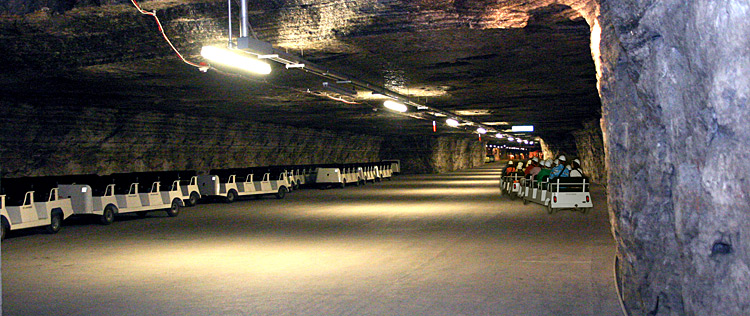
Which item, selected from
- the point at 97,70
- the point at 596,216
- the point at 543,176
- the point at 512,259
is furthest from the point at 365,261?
the point at 543,176

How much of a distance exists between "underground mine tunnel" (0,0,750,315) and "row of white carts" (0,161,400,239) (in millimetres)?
1035

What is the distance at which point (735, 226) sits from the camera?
466cm

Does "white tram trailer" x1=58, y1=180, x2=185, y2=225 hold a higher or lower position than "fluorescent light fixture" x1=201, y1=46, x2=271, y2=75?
lower

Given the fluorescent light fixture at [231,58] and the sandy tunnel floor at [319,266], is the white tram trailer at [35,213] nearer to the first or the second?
the sandy tunnel floor at [319,266]

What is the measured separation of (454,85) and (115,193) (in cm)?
990

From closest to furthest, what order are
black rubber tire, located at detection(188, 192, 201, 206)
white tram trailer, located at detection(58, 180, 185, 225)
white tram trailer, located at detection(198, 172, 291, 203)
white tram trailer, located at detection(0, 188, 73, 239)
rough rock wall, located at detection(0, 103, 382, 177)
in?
1. white tram trailer, located at detection(0, 188, 73, 239)
2. white tram trailer, located at detection(58, 180, 185, 225)
3. rough rock wall, located at detection(0, 103, 382, 177)
4. black rubber tire, located at detection(188, 192, 201, 206)
5. white tram trailer, located at detection(198, 172, 291, 203)

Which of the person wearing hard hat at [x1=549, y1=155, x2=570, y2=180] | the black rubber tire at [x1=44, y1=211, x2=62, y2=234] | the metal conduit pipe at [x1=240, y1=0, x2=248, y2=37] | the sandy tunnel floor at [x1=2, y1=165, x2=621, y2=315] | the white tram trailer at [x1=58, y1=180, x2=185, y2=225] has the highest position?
the metal conduit pipe at [x1=240, y1=0, x2=248, y2=37]

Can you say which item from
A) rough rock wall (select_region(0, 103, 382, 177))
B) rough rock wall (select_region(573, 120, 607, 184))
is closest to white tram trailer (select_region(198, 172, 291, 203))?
rough rock wall (select_region(0, 103, 382, 177))

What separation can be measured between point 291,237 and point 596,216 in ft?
29.0

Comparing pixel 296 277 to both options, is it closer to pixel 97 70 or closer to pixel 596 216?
pixel 97 70

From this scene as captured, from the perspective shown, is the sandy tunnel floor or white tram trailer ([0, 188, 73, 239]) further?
white tram trailer ([0, 188, 73, 239])

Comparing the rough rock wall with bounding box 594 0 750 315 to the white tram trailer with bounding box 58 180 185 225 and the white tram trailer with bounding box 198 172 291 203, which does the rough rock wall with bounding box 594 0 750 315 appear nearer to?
the white tram trailer with bounding box 58 180 185 225

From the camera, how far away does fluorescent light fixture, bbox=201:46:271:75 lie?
10094 mm

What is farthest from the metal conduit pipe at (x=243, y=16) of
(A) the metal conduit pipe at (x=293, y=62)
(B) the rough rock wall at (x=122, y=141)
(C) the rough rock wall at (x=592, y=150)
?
(C) the rough rock wall at (x=592, y=150)
